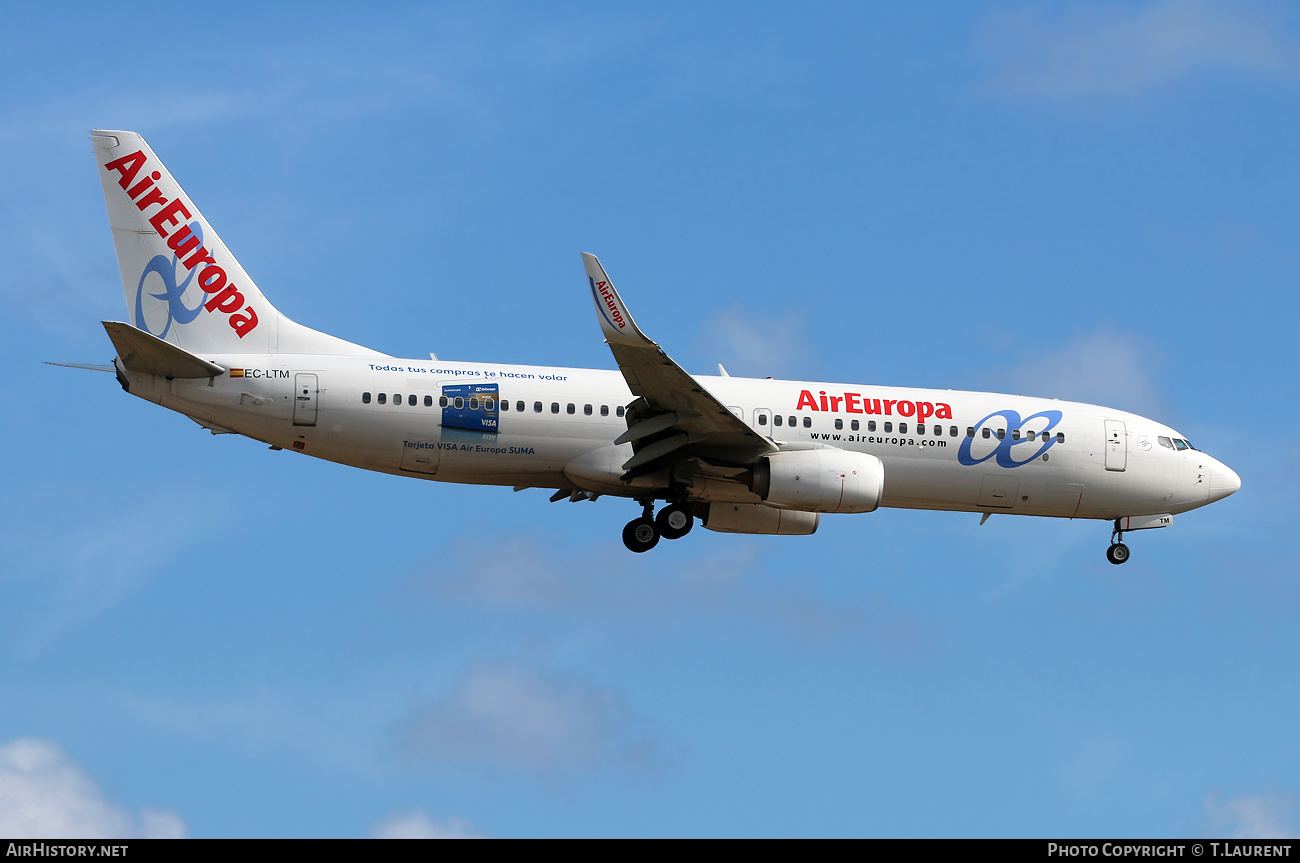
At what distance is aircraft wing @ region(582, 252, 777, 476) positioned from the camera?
29375 millimetres

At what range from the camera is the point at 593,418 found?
107 ft

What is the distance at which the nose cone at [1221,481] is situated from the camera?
121 feet

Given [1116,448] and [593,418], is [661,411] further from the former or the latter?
[1116,448]

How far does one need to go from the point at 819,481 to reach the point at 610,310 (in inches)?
241

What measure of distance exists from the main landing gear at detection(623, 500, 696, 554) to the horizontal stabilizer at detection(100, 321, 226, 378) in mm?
9790

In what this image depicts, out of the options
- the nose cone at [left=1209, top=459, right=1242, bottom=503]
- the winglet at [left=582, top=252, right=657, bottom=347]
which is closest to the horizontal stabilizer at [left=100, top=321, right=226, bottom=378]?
the winglet at [left=582, top=252, right=657, bottom=347]

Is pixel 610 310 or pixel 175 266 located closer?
pixel 610 310

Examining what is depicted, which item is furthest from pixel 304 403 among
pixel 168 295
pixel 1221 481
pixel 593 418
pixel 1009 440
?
pixel 1221 481

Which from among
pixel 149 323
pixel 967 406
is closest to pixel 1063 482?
pixel 967 406

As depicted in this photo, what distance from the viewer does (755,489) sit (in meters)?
32.3
